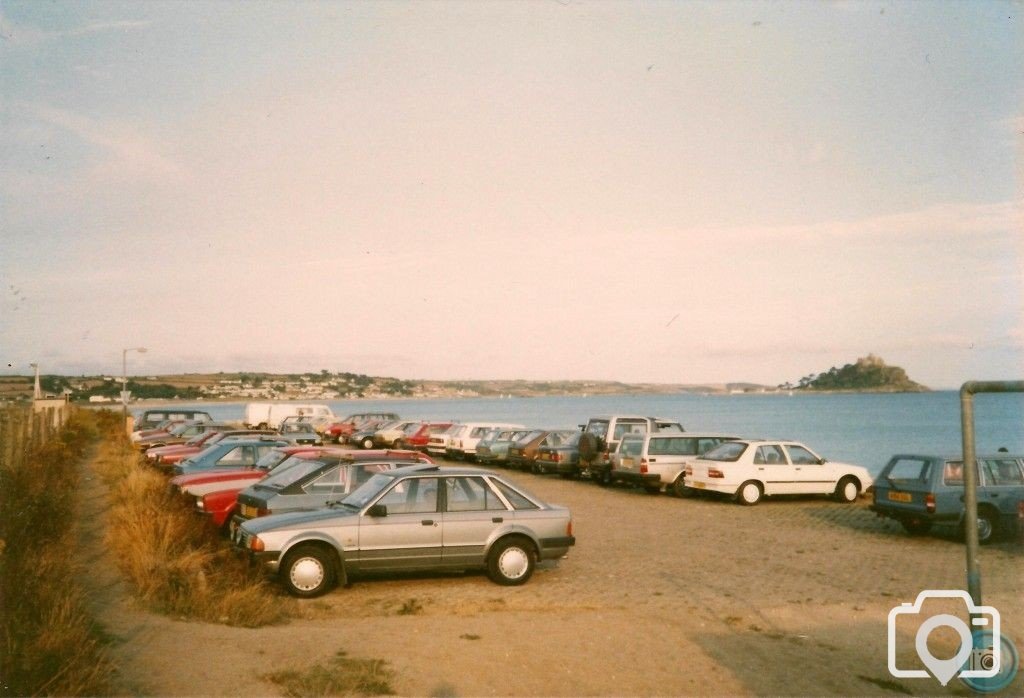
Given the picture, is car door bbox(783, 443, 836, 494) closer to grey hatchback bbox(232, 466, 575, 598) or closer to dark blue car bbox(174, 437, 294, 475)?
grey hatchback bbox(232, 466, 575, 598)

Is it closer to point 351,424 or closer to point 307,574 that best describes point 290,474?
point 307,574

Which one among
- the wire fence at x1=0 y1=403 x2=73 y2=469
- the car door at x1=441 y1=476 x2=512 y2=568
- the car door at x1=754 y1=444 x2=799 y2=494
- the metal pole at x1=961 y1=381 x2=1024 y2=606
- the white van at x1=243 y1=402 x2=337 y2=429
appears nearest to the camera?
the metal pole at x1=961 y1=381 x2=1024 y2=606

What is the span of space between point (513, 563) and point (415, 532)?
1299mm

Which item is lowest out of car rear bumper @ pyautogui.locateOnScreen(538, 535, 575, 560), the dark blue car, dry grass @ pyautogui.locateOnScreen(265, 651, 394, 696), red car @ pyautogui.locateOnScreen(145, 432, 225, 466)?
dry grass @ pyautogui.locateOnScreen(265, 651, 394, 696)

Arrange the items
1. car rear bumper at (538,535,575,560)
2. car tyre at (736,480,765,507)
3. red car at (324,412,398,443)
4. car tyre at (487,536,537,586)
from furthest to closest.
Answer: red car at (324,412,398,443), car tyre at (736,480,765,507), car rear bumper at (538,535,575,560), car tyre at (487,536,537,586)

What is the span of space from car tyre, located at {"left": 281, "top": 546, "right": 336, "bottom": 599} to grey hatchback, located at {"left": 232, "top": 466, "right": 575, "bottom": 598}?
0.04 ft

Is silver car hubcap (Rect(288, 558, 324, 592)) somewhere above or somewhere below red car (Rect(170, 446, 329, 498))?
below

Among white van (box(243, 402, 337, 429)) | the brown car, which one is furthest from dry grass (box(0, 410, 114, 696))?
white van (box(243, 402, 337, 429))

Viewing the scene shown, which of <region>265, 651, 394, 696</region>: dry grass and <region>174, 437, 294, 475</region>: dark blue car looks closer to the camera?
<region>265, 651, 394, 696</region>: dry grass

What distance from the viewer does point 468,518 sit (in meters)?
12.0

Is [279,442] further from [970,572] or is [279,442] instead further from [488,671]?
[970,572]

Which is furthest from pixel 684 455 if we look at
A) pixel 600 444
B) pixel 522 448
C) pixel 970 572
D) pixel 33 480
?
pixel 970 572

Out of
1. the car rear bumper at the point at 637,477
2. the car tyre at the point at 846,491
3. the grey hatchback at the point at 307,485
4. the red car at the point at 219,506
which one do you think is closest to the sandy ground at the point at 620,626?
the red car at the point at 219,506

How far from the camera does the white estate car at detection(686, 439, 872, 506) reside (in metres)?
21.8
